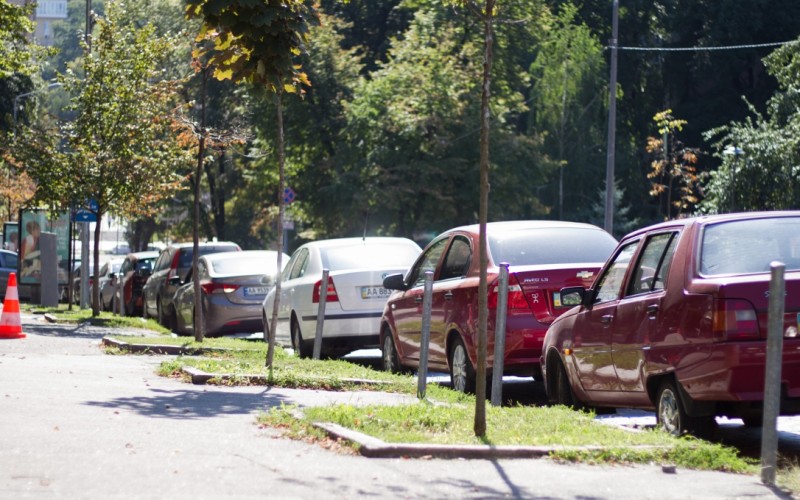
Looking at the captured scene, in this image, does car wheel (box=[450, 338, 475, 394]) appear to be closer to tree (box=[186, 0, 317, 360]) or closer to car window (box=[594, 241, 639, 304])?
tree (box=[186, 0, 317, 360])

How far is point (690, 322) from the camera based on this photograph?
27.1 feet

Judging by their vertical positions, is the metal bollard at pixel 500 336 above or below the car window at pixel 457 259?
below

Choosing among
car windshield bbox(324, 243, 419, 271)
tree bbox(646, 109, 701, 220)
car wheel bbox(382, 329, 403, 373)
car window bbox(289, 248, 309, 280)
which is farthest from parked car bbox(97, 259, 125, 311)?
car wheel bbox(382, 329, 403, 373)

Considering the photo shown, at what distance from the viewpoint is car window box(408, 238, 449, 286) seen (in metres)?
13.6

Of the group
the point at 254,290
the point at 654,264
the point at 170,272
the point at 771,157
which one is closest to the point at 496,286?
the point at 654,264

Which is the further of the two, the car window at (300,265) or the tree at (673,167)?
the tree at (673,167)

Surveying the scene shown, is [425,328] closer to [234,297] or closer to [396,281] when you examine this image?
[396,281]

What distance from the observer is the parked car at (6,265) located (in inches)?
1598

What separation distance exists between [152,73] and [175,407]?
17.7m

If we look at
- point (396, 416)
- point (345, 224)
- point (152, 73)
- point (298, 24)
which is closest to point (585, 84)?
point (345, 224)

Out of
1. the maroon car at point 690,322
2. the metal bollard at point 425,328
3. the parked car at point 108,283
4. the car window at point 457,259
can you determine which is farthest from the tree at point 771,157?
the maroon car at point 690,322

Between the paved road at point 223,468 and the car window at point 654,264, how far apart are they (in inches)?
74.5

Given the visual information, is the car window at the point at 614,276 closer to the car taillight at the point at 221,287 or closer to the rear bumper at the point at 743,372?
the rear bumper at the point at 743,372

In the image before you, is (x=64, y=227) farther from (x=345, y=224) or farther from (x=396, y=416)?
(x=396, y=416)
